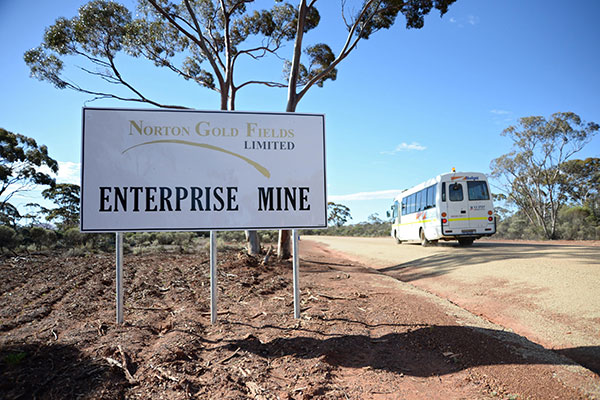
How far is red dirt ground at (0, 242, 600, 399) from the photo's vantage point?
302 centimetres

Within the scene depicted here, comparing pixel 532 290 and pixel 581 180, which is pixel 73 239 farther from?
pixel 581 180

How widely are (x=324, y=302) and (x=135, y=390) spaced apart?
10.6 ft

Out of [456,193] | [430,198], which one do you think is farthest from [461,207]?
[430,198]

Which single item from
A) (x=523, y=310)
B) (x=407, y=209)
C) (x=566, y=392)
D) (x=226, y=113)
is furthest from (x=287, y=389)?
(x=407, y=209)

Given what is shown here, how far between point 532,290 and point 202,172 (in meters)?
6.38

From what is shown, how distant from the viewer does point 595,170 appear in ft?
116

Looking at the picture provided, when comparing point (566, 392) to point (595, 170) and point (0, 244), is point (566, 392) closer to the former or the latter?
point (0, 244)

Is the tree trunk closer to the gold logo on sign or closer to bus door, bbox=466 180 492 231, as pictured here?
the gold logo on sign

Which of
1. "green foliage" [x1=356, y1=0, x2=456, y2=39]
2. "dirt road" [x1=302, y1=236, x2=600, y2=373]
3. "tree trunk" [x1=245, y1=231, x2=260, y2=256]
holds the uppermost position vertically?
"green foliage" [x1=356, y1=0, x2=456, y2=39]

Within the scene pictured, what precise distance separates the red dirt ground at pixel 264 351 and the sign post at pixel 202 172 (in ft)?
2.04

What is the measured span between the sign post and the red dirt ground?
621mm

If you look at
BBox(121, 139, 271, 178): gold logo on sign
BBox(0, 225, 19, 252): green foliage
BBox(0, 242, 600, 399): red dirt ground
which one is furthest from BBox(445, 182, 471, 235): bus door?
BBox(0, 225, 19, 252): green foliage

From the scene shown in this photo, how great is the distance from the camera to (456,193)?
50.3 ft

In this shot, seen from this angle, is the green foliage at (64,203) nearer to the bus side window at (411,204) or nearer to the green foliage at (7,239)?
the green foliage at (7,239)
